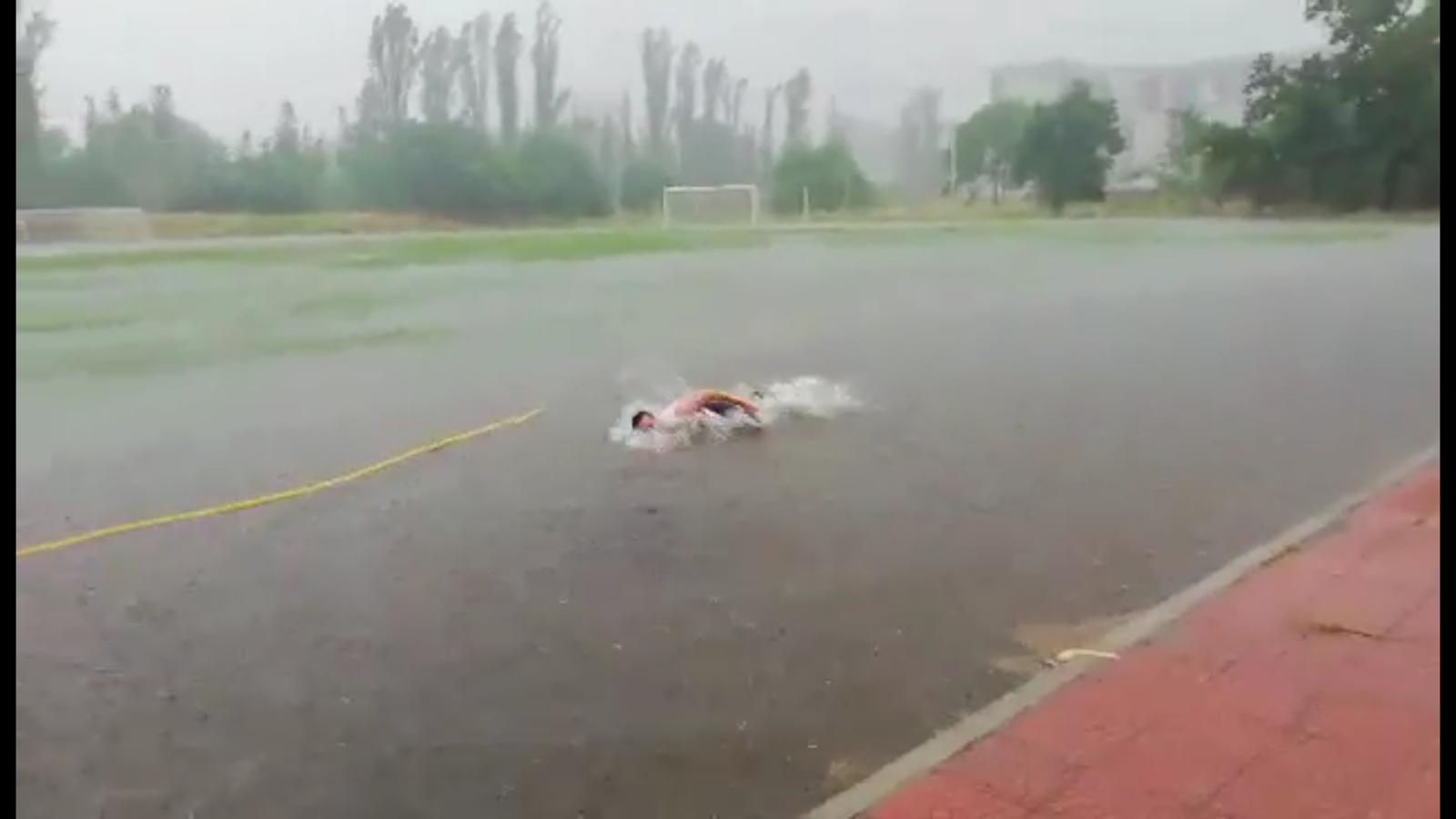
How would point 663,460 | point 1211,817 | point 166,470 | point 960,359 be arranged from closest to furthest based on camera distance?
1. point 1211,817
2. point 166,470
3. point 663,460
4. point 960,359

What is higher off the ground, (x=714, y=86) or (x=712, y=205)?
(x=714, y=86)

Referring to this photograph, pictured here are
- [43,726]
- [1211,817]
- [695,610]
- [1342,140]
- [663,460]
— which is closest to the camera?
[1211,817]

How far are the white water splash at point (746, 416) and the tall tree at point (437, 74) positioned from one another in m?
0.63

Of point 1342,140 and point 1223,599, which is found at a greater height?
point 1342,140

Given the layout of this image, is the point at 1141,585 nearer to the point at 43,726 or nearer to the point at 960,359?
the point at 960,359

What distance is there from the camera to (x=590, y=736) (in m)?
1.56

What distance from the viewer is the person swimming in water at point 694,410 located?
2.53 metres

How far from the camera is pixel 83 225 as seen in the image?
171cm

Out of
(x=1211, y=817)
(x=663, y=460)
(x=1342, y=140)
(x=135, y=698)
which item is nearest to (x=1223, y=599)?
(x=1211, y=817)

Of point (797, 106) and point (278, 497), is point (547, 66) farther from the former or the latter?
point (278, 497)

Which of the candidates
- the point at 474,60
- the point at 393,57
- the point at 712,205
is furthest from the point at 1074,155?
the point at 393,57

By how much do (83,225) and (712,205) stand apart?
1097 mm

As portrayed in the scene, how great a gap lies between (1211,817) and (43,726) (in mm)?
1139

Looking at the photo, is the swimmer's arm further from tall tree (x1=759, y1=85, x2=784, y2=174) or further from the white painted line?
the white painted line
